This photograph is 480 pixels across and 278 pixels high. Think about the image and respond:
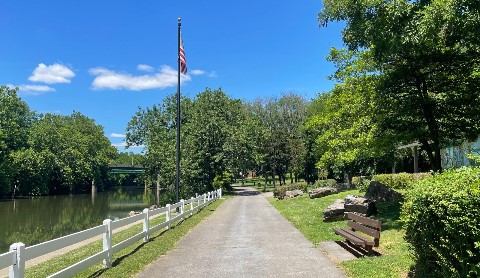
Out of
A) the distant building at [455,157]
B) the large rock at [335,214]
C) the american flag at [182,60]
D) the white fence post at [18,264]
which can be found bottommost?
the large rock at [335,214]

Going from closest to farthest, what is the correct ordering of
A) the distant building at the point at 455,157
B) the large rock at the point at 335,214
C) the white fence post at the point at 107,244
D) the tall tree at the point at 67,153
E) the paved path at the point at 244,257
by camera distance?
the paved path at the point at 244,257 < the white fence post at the point at 107,244 < the large rock at the point at 335,214 < the distant building at the point at 455,157 < the tall tree at the point at 67,153

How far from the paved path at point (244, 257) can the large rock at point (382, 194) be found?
6.22 m

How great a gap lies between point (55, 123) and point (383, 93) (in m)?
88.9

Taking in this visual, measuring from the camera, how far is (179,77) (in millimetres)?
23172

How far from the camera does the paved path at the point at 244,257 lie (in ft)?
27.7

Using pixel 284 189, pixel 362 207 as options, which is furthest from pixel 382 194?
pixel 284 189

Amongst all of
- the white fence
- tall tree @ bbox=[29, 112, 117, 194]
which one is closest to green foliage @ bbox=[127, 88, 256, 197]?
tall tree @ bbox=[29, 112, 117, 194]

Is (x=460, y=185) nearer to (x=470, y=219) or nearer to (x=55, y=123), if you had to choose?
(x=470, y=219)

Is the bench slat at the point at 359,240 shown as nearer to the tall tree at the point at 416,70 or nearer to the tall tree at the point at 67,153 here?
the tall tree at the point at 416,70

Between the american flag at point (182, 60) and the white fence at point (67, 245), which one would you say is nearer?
the white fence at point (67, 245)

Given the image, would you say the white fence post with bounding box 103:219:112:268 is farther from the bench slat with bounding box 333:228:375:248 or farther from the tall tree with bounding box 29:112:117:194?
the tall tree with bounding box 29:112:117:194

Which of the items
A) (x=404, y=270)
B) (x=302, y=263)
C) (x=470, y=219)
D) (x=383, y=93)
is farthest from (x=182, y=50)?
(x=470, y=219)

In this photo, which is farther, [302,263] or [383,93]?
[383,93]

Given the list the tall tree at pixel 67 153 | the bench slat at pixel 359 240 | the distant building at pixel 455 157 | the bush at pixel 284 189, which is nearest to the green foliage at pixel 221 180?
the bush at pixel 284 189
